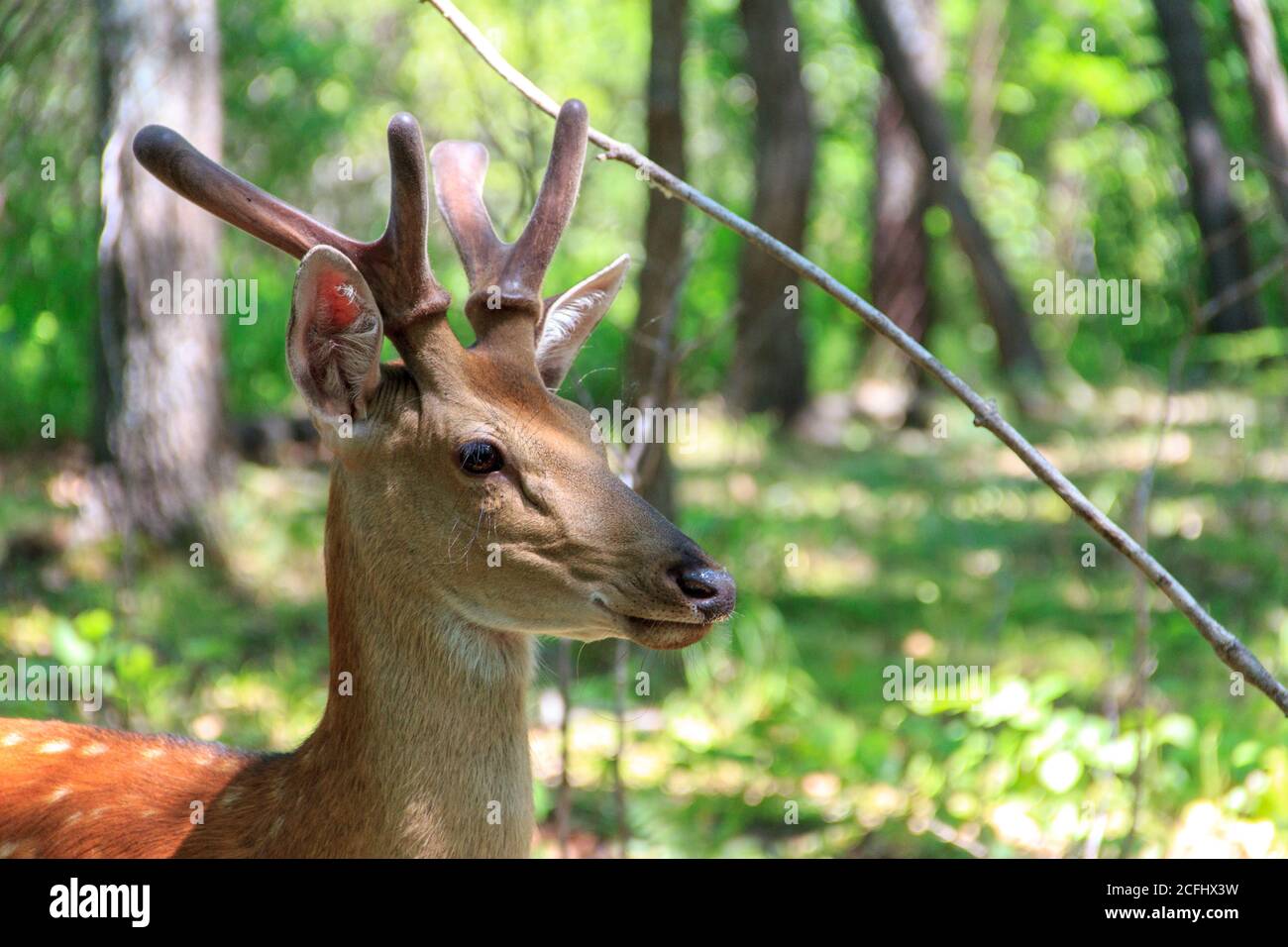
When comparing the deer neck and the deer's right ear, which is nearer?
the deer's right ear

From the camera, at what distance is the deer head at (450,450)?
8.73 ft

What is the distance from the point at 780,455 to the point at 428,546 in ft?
26.7

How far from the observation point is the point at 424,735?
2787 mm

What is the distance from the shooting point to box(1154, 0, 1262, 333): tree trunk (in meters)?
9.07

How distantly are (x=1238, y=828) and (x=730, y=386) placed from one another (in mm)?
5220

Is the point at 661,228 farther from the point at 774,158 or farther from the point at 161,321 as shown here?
the point at 774,158

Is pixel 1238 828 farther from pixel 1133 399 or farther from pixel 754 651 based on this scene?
pixel 1133 399

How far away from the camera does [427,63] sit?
1828 cm

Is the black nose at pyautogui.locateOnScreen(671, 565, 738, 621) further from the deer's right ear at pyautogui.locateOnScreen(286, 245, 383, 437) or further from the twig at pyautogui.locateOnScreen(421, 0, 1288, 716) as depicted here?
the deer's right ear at pyautogui.locateOnScreen(286, 245, 383, 437)

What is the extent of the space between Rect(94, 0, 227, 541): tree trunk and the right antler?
4156mm

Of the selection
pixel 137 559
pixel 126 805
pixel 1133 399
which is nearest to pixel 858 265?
pixel 1133 399

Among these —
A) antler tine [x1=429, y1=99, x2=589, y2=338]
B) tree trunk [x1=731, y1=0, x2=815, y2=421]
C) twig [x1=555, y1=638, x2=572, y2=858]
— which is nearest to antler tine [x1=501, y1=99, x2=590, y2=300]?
antler tine [x1=429, y1=99, x2=589, y2=338]

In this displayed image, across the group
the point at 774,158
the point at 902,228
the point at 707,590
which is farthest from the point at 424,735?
the point at 902,228

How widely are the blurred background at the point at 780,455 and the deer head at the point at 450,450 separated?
666mm
